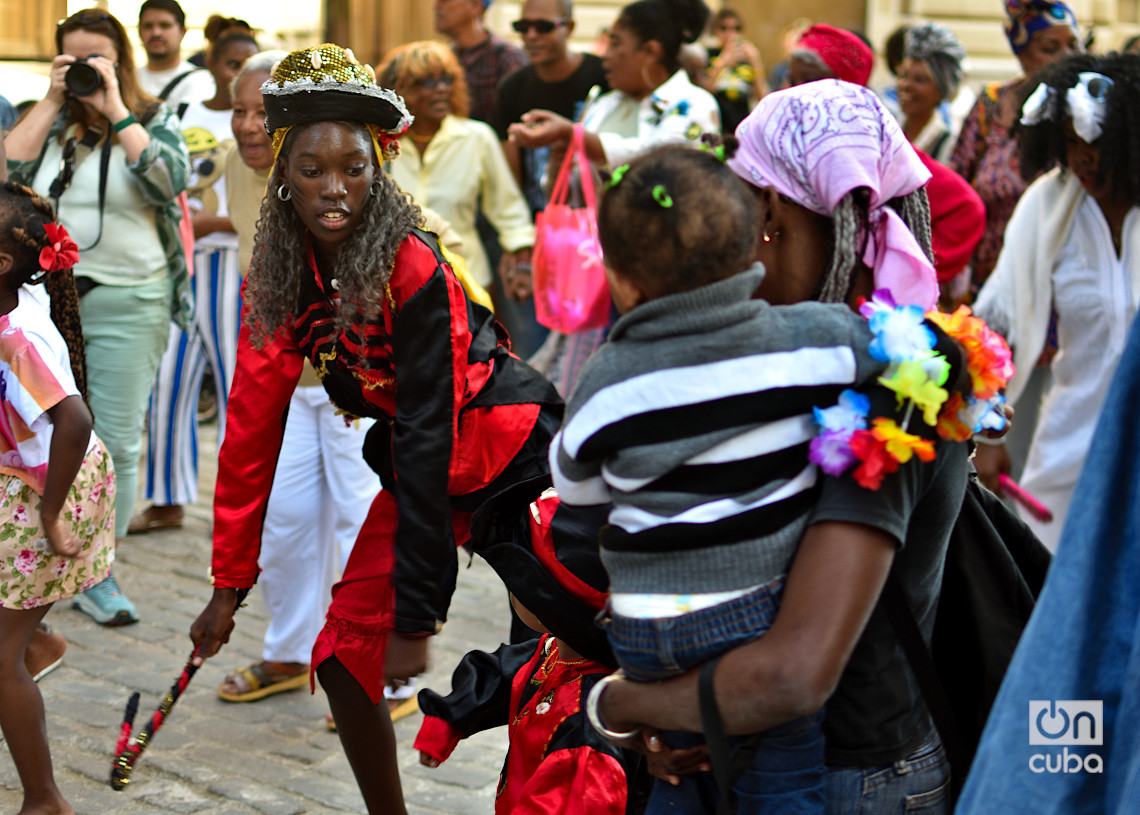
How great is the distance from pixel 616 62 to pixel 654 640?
499cm

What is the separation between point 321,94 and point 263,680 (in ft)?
7.93

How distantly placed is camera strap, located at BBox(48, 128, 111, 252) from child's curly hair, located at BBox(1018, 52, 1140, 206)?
3858mm

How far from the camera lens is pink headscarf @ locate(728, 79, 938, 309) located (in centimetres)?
219

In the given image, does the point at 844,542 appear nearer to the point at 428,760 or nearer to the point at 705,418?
the point at 705,418

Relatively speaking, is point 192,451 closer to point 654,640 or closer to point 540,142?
point 540,142

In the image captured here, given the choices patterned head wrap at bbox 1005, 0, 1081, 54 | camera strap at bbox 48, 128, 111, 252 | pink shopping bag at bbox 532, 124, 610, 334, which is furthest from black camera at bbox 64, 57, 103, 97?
patterned head wrap at bbox 1005, 0, 1081, 54

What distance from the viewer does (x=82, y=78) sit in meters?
5.27

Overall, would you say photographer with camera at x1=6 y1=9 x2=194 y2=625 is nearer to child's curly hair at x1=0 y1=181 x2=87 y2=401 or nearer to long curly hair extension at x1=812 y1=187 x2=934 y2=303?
child's curly hair at x1=0 y1=181 x2=87 y2=401

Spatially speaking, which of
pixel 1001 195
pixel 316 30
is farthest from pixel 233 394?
pixel 316 30

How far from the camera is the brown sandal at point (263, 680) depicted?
14.9 ft

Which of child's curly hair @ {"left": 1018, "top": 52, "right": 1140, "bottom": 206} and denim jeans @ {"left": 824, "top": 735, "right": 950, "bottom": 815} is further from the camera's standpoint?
→ child's curly hair @ {"left": 1018, "top": 52, "right": 1140, "bottom": 206}

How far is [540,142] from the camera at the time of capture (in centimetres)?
562

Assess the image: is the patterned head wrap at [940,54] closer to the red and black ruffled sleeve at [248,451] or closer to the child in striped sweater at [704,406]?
the red and black ruffled sleeve at [248,451]

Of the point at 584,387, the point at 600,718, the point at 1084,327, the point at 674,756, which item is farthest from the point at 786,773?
the point at 1084,327
